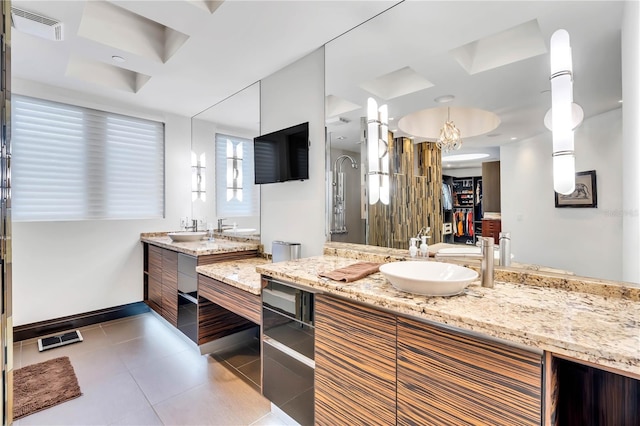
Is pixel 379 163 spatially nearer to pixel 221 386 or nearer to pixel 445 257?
pixel 445 257

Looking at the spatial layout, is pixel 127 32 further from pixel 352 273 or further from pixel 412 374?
pixel 412 374

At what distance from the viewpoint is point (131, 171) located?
3580 millimetres

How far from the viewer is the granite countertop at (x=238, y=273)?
196 centimetres

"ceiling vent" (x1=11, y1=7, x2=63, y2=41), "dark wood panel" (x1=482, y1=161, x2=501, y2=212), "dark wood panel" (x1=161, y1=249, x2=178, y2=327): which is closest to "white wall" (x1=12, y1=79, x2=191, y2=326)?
"dark wood panel" (x1=161, y1=249, x2=178, y2=327)

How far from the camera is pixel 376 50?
1.92 metres

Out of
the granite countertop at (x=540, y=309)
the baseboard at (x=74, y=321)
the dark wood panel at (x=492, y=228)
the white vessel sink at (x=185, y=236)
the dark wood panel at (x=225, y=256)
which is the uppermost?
the dark wood panel at (x=492, y=228)

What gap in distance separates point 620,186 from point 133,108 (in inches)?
175

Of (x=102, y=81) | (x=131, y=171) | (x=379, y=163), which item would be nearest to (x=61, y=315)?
(x=131, y=171)

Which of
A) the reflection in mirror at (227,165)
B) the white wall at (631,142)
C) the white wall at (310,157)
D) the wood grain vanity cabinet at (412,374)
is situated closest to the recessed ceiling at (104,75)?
the reflection in mirror at (227,165)

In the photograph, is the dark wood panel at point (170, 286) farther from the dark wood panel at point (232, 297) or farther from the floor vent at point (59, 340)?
the floor vent at point (59, 340)

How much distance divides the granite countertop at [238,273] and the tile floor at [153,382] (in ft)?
2.54

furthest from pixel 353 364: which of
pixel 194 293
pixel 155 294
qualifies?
pixel 155 294

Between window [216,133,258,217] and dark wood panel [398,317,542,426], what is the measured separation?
88.7 inches

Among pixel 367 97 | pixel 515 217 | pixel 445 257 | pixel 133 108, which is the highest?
pixel 133 108
